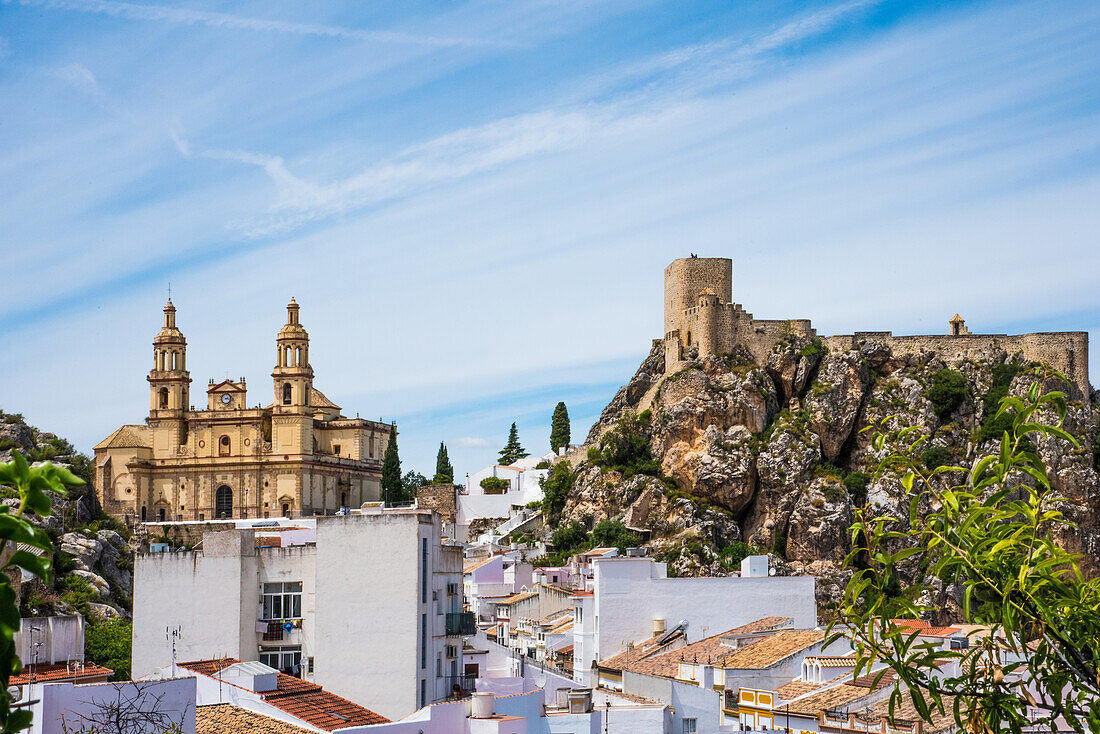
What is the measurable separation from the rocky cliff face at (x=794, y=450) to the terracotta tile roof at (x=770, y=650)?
3627cm

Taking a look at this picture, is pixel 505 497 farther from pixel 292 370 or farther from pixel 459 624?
pixel 459 624

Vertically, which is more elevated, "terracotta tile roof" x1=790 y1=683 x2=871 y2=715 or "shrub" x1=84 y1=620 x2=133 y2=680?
"terracotta tile roof" x1=790 y1=683 x2=871 y2=715

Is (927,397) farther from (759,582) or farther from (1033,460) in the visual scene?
(1033,460)

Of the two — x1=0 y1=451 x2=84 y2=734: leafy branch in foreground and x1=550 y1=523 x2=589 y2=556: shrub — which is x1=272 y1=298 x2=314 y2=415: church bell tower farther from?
Answer: x1=0 y1=451 x2=84 y2=734: leafy branch in foreground

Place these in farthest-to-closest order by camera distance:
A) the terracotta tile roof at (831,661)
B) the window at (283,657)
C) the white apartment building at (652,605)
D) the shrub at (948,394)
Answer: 1. the shrub at (948,394)
2. the white apartment building at (652,605)
3. the window at (283,657)
4. the terracotta tile roof at (831,661)

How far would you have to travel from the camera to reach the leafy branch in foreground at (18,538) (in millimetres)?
4586

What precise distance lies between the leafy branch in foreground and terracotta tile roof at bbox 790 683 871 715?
22.5 m

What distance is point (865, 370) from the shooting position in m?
79.8

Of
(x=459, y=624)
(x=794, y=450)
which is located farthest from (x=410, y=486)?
(x=459, y=624)

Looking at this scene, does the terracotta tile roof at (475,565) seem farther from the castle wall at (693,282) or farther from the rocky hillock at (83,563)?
the castle wall at (693,282)

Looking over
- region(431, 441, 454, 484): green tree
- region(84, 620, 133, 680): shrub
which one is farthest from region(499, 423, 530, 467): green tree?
region(84, 620, 133, 680): shrub

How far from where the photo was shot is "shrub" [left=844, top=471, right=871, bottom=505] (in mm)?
76062

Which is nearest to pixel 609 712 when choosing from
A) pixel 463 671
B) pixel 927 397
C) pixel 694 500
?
pixel 463 671

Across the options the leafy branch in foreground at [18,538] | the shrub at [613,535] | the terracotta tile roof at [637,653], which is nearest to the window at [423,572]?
the terracotta tile roof at [637,653]
